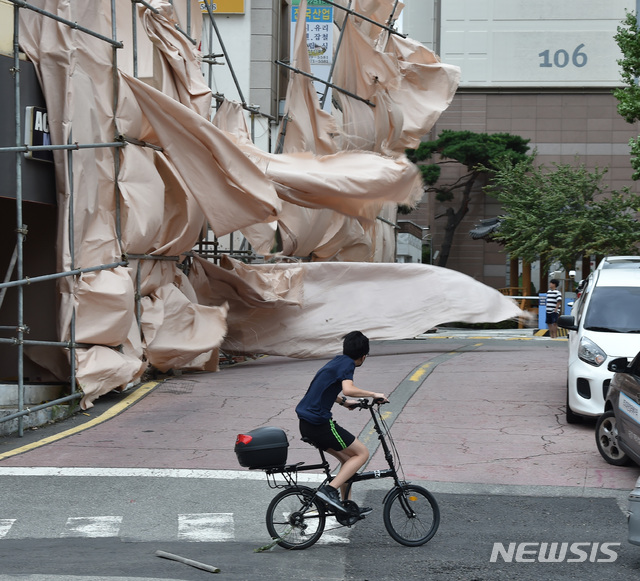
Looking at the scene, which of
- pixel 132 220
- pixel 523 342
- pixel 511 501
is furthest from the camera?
pixel 523 342

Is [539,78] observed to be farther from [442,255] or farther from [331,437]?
[331,437]

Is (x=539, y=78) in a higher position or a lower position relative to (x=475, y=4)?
lower

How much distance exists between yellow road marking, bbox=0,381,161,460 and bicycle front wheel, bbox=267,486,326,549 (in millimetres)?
3919

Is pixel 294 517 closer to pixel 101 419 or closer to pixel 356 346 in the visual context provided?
pixel 356 346

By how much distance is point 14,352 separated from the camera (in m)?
13.5

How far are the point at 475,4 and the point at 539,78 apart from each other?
213 inches

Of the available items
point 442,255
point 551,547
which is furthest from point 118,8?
point 442,255

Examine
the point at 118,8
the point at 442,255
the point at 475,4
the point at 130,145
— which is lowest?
the point at 442,255

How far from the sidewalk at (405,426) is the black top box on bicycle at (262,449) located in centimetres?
273

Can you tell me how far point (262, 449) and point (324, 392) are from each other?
60 centimetres

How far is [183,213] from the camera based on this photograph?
1440cm

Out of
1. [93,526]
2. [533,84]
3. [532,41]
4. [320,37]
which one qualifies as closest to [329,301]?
[320,37]

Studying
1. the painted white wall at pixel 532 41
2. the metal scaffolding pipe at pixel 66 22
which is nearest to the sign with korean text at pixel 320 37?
the metal scaffolding pipe at pixel 66 22

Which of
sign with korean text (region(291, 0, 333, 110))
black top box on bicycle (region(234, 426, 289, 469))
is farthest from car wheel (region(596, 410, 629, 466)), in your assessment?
sign with korean text (region(291, 0, 333, 110))
